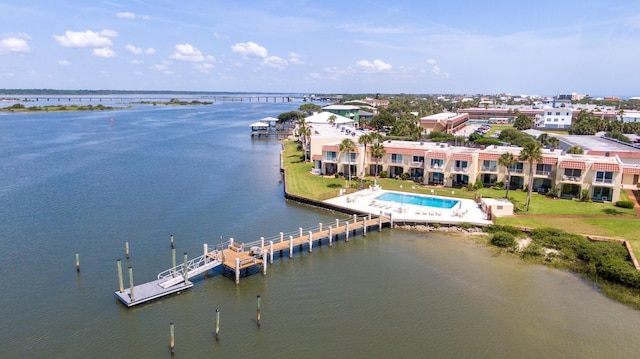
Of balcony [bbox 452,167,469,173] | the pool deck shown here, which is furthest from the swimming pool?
balcony [bbox 452,167,469,173]

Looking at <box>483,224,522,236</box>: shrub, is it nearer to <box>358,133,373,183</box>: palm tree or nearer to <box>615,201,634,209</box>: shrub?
<box>615,201,634,209</box>: shrub

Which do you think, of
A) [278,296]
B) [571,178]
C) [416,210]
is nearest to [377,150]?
[416,210]

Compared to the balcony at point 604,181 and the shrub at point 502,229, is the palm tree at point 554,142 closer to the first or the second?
the balcony at point 604,181

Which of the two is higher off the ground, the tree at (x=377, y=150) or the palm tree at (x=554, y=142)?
the tree at (x=377, y=150)

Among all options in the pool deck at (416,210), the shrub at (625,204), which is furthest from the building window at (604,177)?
the pool deck at (416,210)

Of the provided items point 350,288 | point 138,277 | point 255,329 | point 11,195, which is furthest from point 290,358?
point 11,195

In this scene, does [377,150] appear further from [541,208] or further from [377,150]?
[541,208]
